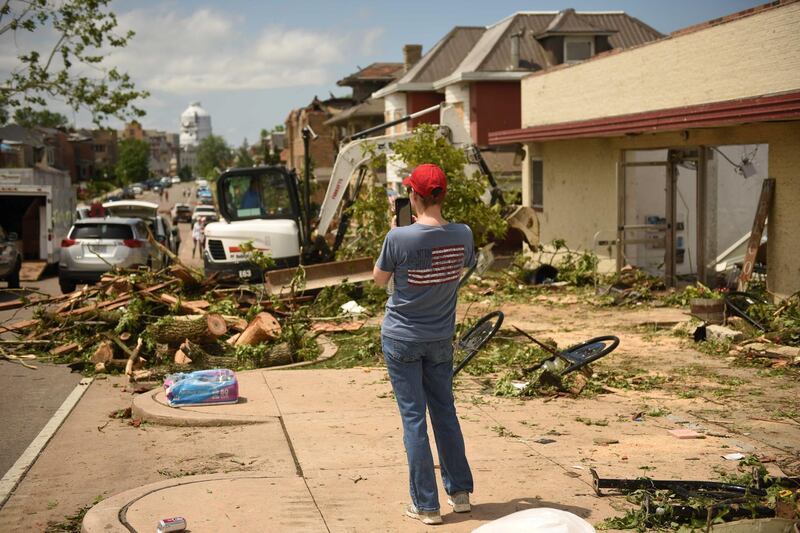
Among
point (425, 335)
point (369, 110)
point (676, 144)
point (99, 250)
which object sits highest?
point (369, 110)

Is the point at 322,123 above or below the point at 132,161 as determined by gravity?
below

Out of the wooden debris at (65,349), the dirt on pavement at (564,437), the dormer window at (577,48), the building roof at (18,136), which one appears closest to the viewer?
the dirt on pavement at (564,437)

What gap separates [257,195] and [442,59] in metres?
27.2

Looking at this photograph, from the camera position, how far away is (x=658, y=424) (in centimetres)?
819

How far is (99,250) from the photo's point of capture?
22.1 meters

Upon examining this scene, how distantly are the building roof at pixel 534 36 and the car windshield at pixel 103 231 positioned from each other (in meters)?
17.8

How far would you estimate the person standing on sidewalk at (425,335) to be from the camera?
555cm

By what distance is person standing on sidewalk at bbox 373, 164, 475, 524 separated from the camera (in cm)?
555

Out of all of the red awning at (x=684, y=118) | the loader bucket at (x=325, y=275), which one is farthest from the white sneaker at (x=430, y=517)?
the loader bucket at (x=325, y=275)

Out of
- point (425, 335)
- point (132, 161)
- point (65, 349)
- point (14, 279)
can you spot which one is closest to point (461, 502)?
point (425, 335)

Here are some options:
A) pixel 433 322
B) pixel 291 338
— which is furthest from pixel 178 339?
pixel 433 322

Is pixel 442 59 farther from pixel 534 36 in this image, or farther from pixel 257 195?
pixel 257 195

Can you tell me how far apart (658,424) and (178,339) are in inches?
259

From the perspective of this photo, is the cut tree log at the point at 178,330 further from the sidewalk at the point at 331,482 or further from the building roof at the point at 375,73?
the building roof at the point at 375,73
